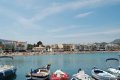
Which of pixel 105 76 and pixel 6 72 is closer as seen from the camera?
pixel 105 76

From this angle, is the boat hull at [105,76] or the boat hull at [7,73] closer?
the boat hull at [105,76]

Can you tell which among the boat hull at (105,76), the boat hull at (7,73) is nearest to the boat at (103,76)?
the boat hull at (105,76)

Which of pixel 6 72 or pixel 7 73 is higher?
pixel 6 72

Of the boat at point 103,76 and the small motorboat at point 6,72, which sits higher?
the small motorboat at point 6,72

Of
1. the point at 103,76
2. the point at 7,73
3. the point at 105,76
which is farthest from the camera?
the point at 7,73

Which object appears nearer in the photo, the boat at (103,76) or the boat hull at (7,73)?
the boat at (103,76)

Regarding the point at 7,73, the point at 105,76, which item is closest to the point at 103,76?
the point at 105,76

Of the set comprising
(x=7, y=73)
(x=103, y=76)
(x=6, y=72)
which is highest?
(x=6, y=72)

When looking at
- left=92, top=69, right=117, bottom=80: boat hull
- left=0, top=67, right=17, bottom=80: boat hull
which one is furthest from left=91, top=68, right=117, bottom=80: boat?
left=0, top=67, right=17, bottom=80: boat hull

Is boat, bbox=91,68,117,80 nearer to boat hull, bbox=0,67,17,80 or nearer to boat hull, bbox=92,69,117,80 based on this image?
boat hull, bbox=92,69,117,80

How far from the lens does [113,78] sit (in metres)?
47.2

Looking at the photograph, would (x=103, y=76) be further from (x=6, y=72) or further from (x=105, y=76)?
(x=6, y=72)

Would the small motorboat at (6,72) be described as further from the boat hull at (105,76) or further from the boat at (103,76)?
the boat hull at (105,76)

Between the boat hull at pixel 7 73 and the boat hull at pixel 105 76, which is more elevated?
the boat hull at pixel 7 73
